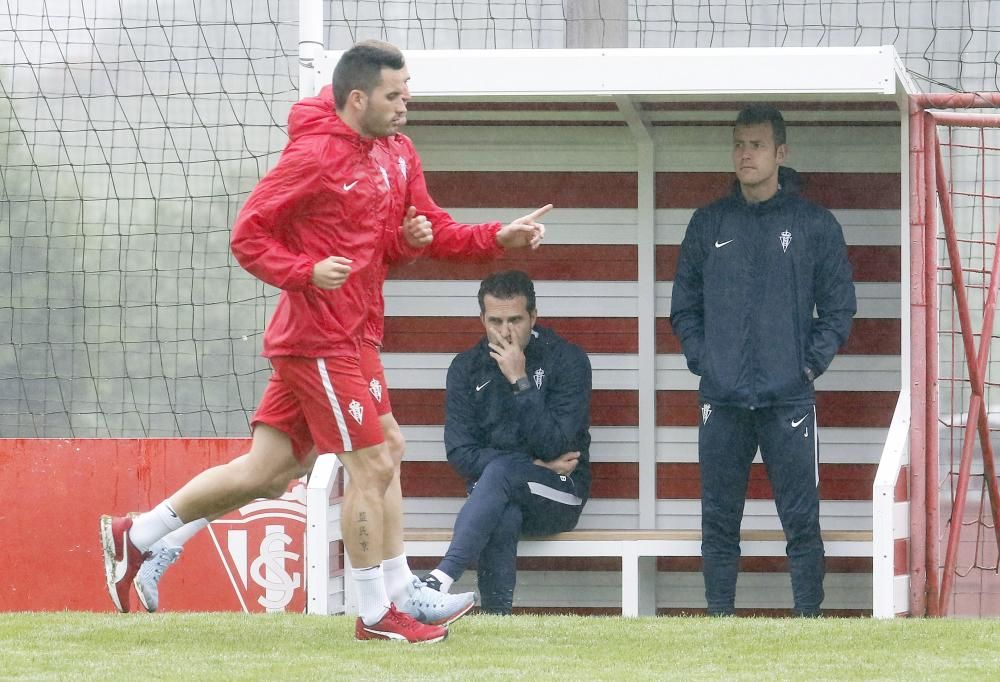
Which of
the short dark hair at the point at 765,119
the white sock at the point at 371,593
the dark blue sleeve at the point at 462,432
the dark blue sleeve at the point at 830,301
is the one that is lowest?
the white sock at the point at 371,593

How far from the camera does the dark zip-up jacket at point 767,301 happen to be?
646 cm

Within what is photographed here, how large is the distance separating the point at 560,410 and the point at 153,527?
6.59 ft

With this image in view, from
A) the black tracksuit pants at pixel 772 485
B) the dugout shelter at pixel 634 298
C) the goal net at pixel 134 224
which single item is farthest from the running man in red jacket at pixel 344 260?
the goal net at pixel 134 224

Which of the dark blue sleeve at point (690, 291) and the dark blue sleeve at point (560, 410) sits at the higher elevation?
the dark blue sleeve at point (690, 291)

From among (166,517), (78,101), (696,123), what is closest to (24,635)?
(166,517)

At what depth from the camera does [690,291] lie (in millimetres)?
6676

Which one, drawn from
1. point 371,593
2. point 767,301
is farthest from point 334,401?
point 767,301

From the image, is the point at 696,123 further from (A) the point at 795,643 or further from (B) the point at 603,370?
(A) the point at 795,643

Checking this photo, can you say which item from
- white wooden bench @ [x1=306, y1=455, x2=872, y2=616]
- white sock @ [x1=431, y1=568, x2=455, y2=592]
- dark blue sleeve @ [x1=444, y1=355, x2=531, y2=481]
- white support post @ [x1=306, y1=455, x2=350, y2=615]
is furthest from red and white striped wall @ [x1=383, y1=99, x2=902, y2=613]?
white sock @ [x1=431, y1=568, x2=455, y2=592]

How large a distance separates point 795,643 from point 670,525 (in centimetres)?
243

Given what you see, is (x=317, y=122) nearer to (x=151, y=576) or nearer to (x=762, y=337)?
(x=151, y=576)

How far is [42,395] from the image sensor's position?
50.7ft

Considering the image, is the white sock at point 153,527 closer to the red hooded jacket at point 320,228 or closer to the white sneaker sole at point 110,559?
the white sneaker sole at point 110,559

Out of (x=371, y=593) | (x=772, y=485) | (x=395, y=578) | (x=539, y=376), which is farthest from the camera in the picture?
(x=539, y=376)
